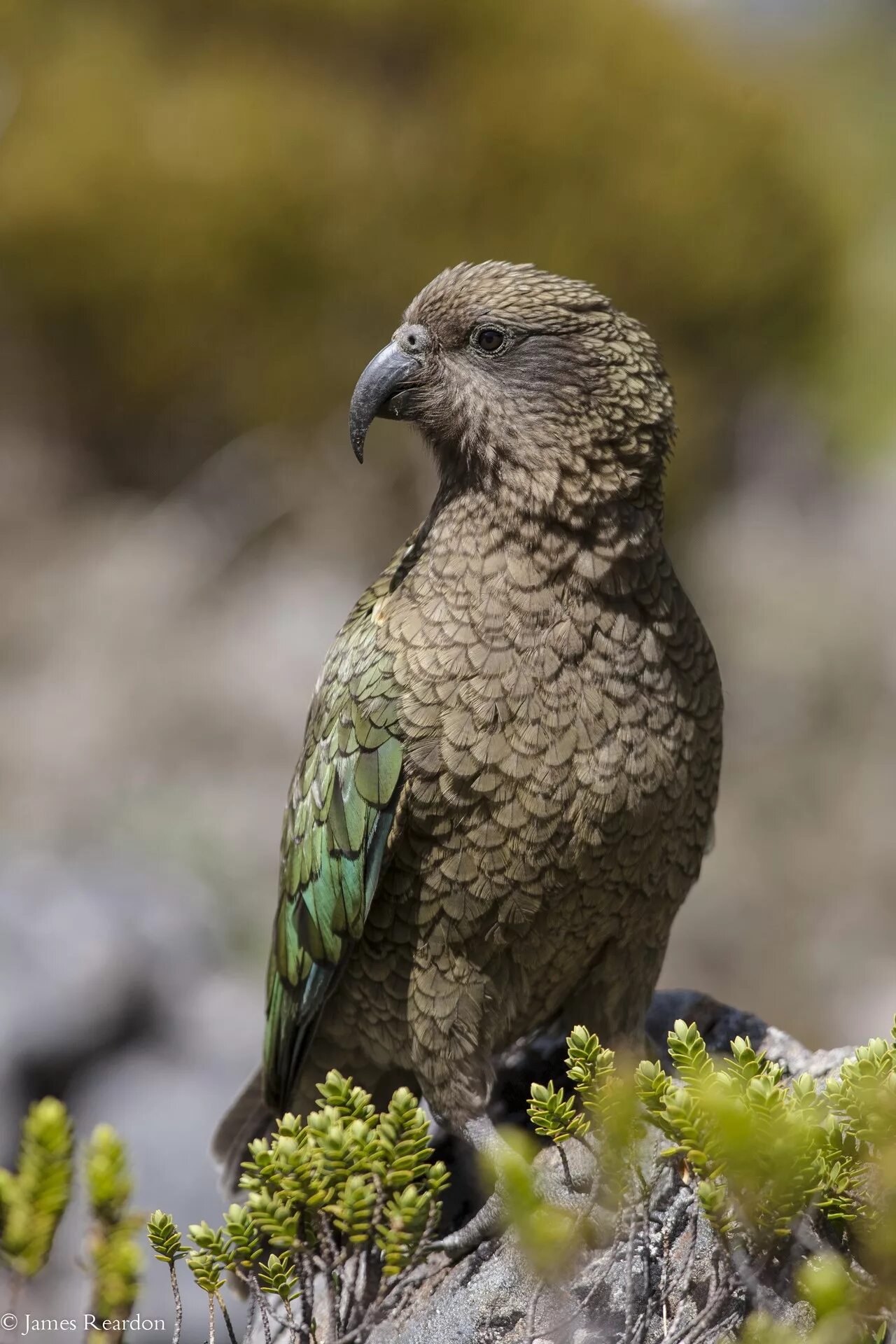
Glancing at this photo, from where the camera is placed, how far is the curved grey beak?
341 centimetres

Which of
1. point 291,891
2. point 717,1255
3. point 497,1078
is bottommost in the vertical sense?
point 717,1255

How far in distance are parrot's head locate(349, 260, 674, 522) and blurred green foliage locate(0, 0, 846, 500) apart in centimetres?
1044

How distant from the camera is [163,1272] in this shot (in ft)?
24.0

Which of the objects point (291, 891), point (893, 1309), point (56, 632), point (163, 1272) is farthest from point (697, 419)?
point (893, 1309)

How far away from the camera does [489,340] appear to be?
3.41 meters

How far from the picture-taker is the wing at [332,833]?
3.35m

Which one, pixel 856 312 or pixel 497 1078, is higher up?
pixel 856 312

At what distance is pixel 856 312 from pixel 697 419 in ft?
9.54

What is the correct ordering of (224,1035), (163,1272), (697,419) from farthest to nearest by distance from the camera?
(697,419), (224,1035), (163,1272)

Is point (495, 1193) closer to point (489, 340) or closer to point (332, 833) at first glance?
point (332, 833)

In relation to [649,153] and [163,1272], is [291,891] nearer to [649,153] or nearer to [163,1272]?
[163,1272]

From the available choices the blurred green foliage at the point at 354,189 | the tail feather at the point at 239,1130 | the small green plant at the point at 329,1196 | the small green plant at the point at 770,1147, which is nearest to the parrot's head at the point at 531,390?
the small green plant at the point at 770,1147

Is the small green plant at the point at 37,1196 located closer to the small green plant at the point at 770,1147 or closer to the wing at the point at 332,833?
the small green plant at the point at 770,1147

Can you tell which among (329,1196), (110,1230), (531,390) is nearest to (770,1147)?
(329,1196)
